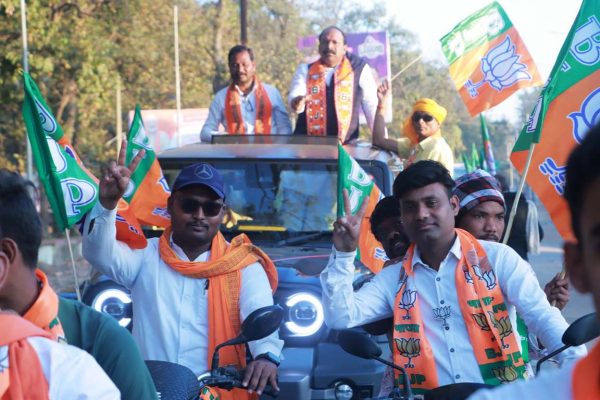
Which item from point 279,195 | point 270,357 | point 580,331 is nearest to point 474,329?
point 580,331

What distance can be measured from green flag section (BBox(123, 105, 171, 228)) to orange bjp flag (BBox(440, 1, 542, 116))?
125 inches

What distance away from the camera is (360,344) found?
3414 millimetres

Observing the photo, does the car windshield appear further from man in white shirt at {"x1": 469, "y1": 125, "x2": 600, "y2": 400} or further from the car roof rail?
man in white shirt at {"x1": 469, "y1": 125, "x2": 600, "y2": 400}

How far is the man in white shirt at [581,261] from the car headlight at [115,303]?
14.0 ft

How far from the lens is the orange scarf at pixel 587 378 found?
1.58 m

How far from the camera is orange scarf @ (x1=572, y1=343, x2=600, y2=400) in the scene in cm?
158

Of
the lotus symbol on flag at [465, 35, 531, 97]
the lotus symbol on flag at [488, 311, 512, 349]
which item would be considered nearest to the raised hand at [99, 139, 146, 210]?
the lotus symbol on flag at [488, 311, 512, 349]

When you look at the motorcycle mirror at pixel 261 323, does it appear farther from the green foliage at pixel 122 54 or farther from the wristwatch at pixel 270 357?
the green foliage at pixel 122 54

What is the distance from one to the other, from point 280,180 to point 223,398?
2892 millimetres

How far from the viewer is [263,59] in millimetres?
51562

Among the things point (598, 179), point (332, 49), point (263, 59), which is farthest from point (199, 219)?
point (263, 59)

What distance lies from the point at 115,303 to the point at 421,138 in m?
3.21

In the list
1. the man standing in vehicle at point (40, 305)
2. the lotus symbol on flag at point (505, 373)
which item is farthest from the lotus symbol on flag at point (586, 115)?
the man standing in vehicle at point (40, 305)

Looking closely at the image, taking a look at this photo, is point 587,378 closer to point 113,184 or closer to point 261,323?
point 261,323
